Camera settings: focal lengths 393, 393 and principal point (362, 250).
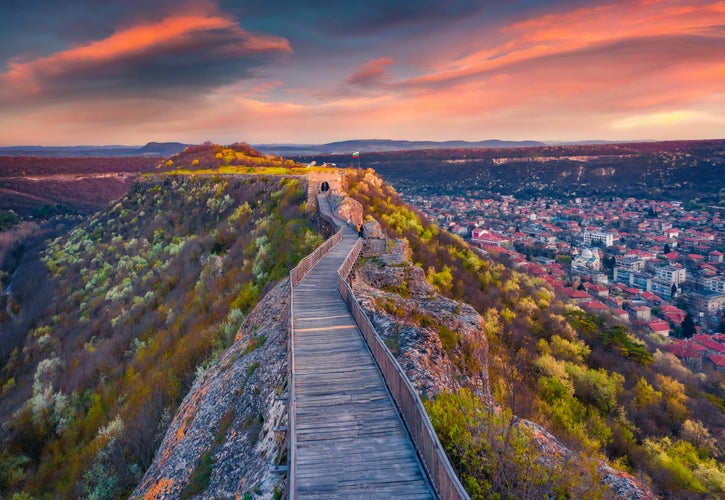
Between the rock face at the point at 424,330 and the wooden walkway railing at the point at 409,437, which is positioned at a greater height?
the wooden walkway railing at the point at 409,437

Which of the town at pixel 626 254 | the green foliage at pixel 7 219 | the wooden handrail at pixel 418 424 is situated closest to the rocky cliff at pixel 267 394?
the wooden handrail at pixel 418 424

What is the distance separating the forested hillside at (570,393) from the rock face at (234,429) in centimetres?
317

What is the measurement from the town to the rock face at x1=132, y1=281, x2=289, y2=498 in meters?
43.1

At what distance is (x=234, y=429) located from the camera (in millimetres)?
8492

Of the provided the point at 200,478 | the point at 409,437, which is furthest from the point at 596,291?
the point at 200,478

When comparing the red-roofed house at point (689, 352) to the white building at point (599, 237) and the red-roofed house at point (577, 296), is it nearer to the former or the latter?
the red-roofed house at point (577, 296)

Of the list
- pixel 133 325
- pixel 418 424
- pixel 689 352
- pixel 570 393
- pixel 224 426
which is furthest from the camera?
pixel 689 352

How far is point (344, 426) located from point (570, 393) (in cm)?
1705

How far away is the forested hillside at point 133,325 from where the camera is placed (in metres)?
15.3

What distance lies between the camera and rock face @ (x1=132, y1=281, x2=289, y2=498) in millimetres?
6973

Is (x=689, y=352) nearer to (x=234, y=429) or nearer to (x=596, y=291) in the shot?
(x=596, y=291)

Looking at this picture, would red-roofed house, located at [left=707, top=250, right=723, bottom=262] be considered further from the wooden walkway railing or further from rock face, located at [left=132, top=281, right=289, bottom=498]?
rock face, located at [left=132, top=281, right=289, bottom=498]

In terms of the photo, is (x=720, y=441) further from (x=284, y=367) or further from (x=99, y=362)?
(x=99, y=362)

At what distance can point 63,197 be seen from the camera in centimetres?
9512
